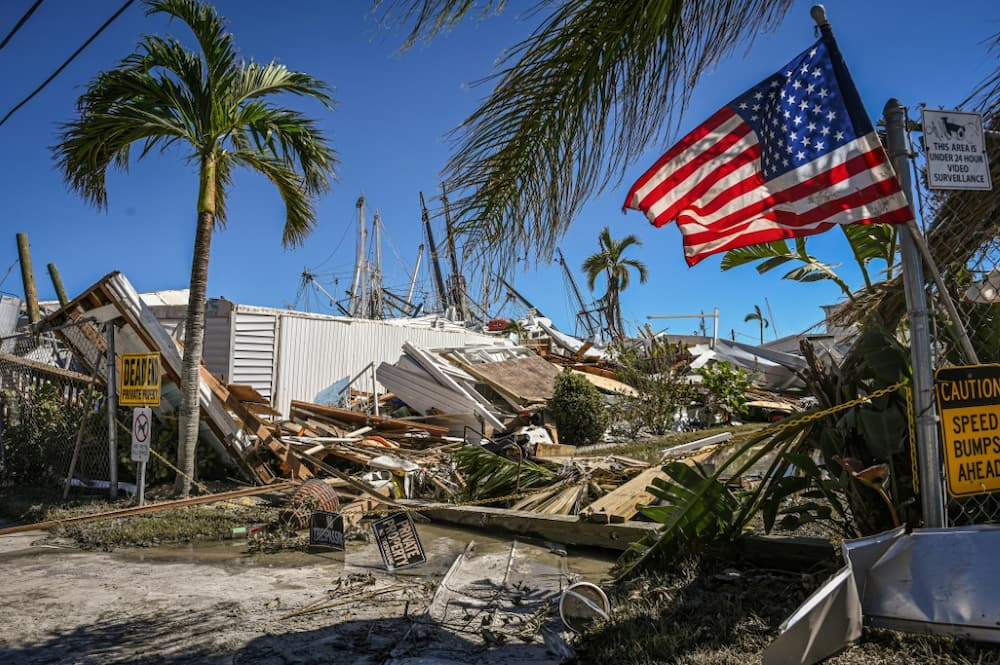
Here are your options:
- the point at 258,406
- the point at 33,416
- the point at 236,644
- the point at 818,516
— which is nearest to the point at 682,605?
the point at 818,516

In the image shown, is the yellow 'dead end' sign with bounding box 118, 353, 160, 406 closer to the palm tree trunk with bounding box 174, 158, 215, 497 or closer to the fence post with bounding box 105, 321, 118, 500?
the fence post with bounding box 105, 321, 118, 500

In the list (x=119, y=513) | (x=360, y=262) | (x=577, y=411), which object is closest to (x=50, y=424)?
(x=119, y=513)

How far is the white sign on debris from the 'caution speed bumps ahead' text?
936mm

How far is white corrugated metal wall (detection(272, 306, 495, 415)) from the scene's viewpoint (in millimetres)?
16562

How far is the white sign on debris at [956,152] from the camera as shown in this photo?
317 centimetres

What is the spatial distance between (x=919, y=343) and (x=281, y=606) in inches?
174

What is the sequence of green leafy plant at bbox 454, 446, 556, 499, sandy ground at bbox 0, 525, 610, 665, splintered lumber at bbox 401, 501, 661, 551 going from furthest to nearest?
1. green leafy plant at bbox 454, 446, 556, 499
2. splintered lumber at bbox 401, 501, 661, 551
3. sandy ground at bbox 0, 525, 610, 665

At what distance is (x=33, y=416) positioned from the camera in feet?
34.5

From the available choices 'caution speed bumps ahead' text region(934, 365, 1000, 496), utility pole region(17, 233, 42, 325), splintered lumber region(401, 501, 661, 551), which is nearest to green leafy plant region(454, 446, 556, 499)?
splintered lumber region(401, 501, 661, 551)

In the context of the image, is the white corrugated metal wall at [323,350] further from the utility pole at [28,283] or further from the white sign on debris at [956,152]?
the white sign on debris at [956,152]

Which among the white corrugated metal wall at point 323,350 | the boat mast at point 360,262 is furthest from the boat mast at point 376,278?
the white corrugated metal wall at point 323,350

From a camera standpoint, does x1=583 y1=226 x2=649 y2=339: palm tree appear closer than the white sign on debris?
No

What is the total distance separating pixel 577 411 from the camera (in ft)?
46.9

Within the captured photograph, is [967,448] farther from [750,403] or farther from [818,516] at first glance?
[750,403]
